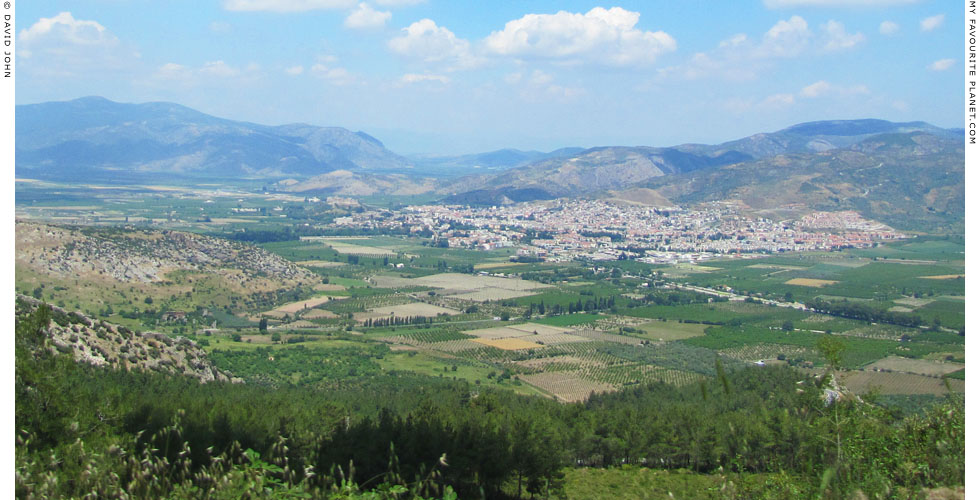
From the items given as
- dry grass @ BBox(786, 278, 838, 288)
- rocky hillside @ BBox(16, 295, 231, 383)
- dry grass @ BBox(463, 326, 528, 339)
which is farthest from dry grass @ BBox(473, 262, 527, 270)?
rocky hillside @ BBox(16, 295, 231, 383)

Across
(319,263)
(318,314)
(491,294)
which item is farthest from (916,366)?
(319,263)

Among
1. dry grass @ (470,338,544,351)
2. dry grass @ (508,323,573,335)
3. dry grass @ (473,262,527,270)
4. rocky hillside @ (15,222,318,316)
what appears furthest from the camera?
dry grass @ (473,262,527,270)

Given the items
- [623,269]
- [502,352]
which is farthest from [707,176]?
[502,352]

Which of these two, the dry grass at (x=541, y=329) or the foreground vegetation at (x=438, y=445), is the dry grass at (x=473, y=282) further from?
the foreground vegetation at (x=438, y=445)

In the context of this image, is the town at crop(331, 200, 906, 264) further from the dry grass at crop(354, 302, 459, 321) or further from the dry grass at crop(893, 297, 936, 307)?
the dry grass at crop(354, 302, 459, 321)

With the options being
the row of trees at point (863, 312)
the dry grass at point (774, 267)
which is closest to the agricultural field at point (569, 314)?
the dry grass at point (774, 267)

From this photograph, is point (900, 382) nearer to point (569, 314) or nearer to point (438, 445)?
point (569, 314)
